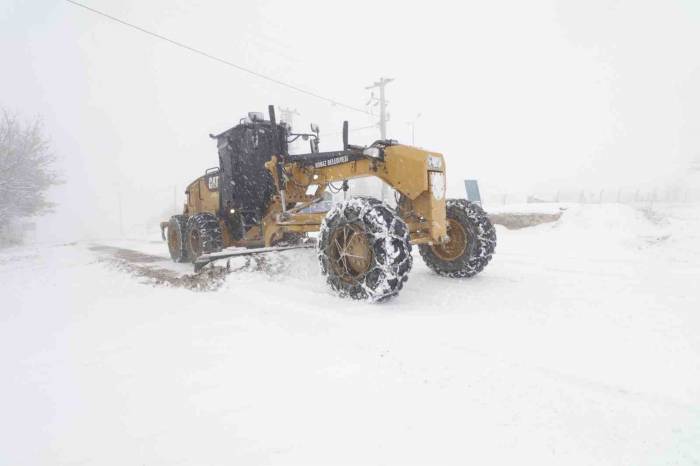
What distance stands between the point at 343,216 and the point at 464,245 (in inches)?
75.8

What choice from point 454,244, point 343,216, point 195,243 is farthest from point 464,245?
point 195,243

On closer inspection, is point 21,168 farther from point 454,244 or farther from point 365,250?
point 454,244

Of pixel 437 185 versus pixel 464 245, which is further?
pixel 464 245

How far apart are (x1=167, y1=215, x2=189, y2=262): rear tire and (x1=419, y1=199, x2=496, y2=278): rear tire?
5.15m

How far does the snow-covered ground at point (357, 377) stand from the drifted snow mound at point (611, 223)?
17.4 feet

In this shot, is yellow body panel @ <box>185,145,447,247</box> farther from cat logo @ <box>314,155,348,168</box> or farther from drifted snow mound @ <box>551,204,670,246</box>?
drifted snow mound @ <box>551,204,670,246</box>

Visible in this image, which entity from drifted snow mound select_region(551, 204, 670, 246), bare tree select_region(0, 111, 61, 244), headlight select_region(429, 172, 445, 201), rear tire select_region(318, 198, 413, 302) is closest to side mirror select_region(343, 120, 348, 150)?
rear tire select_region(318, 198, 413, 302)

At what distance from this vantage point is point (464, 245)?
523 cm

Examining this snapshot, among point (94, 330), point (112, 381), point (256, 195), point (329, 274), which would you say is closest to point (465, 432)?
point (112, 381)

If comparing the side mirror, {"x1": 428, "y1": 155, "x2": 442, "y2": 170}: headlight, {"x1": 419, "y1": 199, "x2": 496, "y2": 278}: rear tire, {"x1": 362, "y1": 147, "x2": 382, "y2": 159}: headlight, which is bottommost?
{"x1": 419, "y1": 199, "x2": 496, "y2": 278}: rear tire

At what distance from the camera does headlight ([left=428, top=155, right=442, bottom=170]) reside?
4465 mm

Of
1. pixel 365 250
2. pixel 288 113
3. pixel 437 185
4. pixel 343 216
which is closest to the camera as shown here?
pixel 365 250

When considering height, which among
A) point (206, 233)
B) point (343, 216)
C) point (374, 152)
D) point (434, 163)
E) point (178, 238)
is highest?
point (374, 152)

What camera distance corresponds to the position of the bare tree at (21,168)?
731 inches
